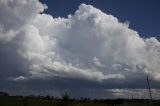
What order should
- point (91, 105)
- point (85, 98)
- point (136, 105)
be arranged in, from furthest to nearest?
point (85, 98), point (136, 105), point (91, 105)

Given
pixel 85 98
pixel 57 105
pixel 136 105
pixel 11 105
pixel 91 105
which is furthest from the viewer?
pixel 85 98

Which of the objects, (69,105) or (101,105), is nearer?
(69,105)

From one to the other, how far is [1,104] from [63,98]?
34.1 meters

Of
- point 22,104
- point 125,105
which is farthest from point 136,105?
point 22,104

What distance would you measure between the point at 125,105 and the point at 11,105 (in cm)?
3733

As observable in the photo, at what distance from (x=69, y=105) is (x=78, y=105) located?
272 centimetres

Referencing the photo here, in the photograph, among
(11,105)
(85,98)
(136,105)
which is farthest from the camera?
(85,98)

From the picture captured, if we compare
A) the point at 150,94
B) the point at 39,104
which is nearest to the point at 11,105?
the point at 39,104

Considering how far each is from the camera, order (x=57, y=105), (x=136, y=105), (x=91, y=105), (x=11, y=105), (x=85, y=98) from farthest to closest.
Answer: (x=85, y=98)
(x=136, y=105)
(x=91, y=105)
(x=57, y=105)
(x=11, y=105)

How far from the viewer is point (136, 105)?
326 ft

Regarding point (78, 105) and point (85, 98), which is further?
point (85, 98)

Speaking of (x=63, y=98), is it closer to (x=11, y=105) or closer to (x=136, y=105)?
(x=136, y=105)

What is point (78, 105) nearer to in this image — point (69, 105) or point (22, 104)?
point (69, 105)

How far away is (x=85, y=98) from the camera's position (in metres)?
119
